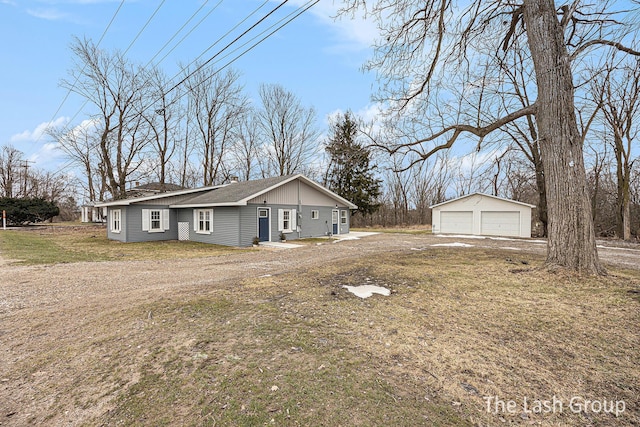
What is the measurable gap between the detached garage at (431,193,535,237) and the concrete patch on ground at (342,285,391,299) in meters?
19.0

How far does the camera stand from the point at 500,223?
2102cm

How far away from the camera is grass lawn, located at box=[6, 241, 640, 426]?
2.29 meters

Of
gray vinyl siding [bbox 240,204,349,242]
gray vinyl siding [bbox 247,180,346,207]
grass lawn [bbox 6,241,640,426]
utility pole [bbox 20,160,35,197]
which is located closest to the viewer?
grass lawn [bbox 6,241,640,426]

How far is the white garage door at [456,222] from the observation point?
22172 millimetres

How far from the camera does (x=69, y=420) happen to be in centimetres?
228

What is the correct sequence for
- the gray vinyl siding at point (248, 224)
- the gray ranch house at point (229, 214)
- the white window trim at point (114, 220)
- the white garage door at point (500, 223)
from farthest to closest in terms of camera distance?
1. the white garage door at point (500, 223)
2. the white window trim at point (114, 220)
3. the gray ranch house at point (229, 214)
4. the gray vinyl siding at point (248, 224)

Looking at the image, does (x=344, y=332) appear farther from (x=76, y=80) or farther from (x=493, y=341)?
(x=76, y=80)

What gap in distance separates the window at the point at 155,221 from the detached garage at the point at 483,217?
19406 millimetres

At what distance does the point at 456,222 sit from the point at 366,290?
64.3 feet

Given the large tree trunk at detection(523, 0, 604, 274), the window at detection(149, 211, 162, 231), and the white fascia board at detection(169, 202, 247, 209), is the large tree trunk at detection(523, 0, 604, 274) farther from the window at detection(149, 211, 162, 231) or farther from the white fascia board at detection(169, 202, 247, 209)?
the window at detection(149, 211, 162, 231)

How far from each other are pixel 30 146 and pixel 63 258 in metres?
23.3

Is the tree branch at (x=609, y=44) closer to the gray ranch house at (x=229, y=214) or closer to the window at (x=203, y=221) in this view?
the gray ranch house at (x=229, y=214)

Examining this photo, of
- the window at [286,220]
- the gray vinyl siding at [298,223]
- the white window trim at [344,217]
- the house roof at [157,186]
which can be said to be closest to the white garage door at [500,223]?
the white window trim at [344,217]

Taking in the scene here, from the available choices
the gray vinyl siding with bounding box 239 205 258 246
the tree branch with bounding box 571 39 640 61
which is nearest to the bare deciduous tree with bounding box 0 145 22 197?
the gray vinyl siding with bounding box 239 205 258 246
